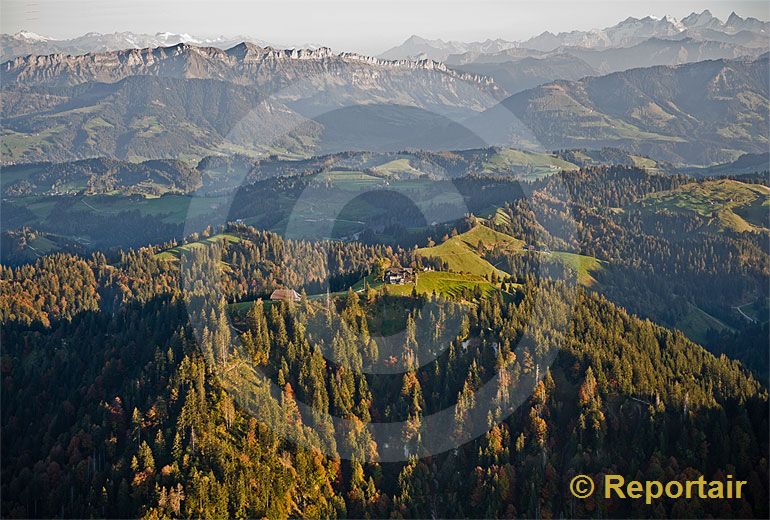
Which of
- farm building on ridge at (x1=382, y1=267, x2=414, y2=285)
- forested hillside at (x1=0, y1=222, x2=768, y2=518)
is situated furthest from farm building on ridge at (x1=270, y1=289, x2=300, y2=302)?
farm building on ridge at (x1=382, y1=267, x2=414, y2=285)

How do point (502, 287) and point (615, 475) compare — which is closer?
point (615, 475)

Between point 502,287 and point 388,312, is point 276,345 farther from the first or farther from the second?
point 502,287

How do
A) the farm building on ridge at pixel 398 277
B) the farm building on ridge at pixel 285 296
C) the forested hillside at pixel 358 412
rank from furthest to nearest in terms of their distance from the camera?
the farm building on ridge at pixel 398 277 < the farm building on ridge at pixel 285 296 < the forested hillside at pixel 358 412

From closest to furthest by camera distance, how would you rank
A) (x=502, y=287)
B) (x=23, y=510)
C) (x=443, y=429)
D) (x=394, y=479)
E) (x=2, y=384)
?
(x=23, y=510) → (x=394, y=479) → (x=443, y=429) → (x=2, y=384) → (x=502, y=287)

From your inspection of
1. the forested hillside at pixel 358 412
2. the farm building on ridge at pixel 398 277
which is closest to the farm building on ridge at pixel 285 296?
the forested hillside at pixel 358 412

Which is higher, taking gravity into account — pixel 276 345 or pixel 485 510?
pixel 276 345

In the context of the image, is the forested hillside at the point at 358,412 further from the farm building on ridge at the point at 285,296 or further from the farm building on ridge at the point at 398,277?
the farm building on ridge at the point at 398,277

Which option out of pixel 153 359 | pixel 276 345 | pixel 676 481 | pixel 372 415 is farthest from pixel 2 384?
pixel 676 481

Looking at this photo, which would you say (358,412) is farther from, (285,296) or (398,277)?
(398,277)

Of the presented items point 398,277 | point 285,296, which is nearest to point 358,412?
point 285,296

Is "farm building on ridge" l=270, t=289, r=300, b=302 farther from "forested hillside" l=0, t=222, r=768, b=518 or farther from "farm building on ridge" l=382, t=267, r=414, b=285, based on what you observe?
"farm building on ridge" l=382, t=267, r=414, b=285

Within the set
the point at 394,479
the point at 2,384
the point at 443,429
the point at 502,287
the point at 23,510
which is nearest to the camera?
the point at 23,510
